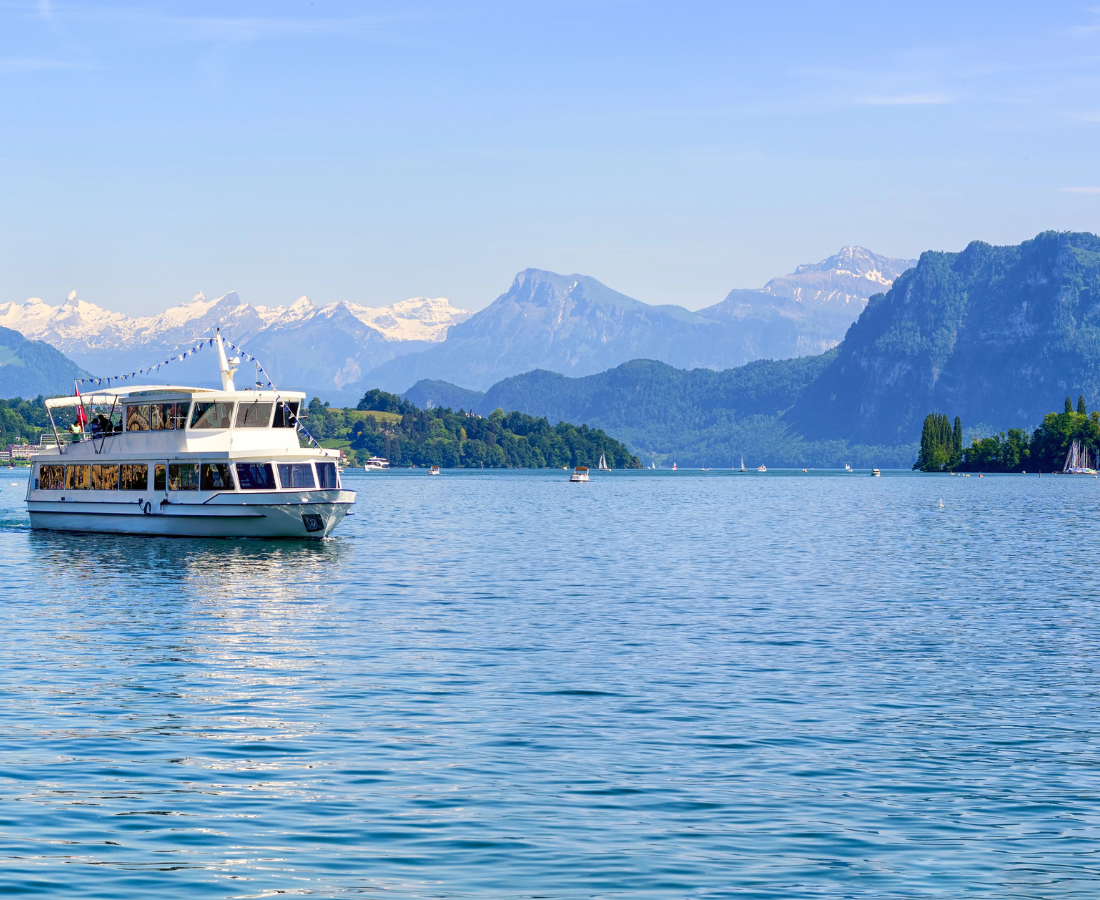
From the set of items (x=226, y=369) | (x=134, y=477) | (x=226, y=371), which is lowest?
(x=134, y=477)

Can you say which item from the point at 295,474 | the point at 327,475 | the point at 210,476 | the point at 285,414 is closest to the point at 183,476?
the point at 210,476

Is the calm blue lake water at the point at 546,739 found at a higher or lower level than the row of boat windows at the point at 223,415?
lower

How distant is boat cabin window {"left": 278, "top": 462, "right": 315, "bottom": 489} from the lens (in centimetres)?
8050

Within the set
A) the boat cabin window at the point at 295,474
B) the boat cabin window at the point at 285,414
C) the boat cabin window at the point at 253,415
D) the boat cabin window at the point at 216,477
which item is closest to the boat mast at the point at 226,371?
the boat cabin window at the point at 253,415

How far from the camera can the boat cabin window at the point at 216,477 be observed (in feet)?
265

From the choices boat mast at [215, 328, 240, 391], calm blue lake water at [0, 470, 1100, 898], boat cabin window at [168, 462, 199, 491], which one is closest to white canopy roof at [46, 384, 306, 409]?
boat mast at [215, 328, 240, 391]

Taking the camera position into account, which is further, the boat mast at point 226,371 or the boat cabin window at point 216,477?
the boat mast at point 226,371

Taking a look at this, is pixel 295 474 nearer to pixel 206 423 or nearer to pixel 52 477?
pixel 206 423

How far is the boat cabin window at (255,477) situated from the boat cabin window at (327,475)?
2926 mm

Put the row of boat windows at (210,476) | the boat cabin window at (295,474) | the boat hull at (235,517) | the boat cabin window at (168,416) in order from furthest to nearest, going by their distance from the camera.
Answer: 1. the boat cabin window at (168,416)
2. the boat cabin window at (295,474)
3. the row of boat windows at (210,476)
4. the boat hull at (235,517)

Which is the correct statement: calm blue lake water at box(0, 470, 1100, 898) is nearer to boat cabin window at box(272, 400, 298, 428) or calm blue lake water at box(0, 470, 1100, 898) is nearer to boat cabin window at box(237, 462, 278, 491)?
boat cabin window at box(237, 462, 278, 491)

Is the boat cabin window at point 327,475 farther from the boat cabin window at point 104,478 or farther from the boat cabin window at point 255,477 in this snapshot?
the boat cabin window at point 104,478

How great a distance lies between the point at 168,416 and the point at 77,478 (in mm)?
12101

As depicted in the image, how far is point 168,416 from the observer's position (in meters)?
84.2
